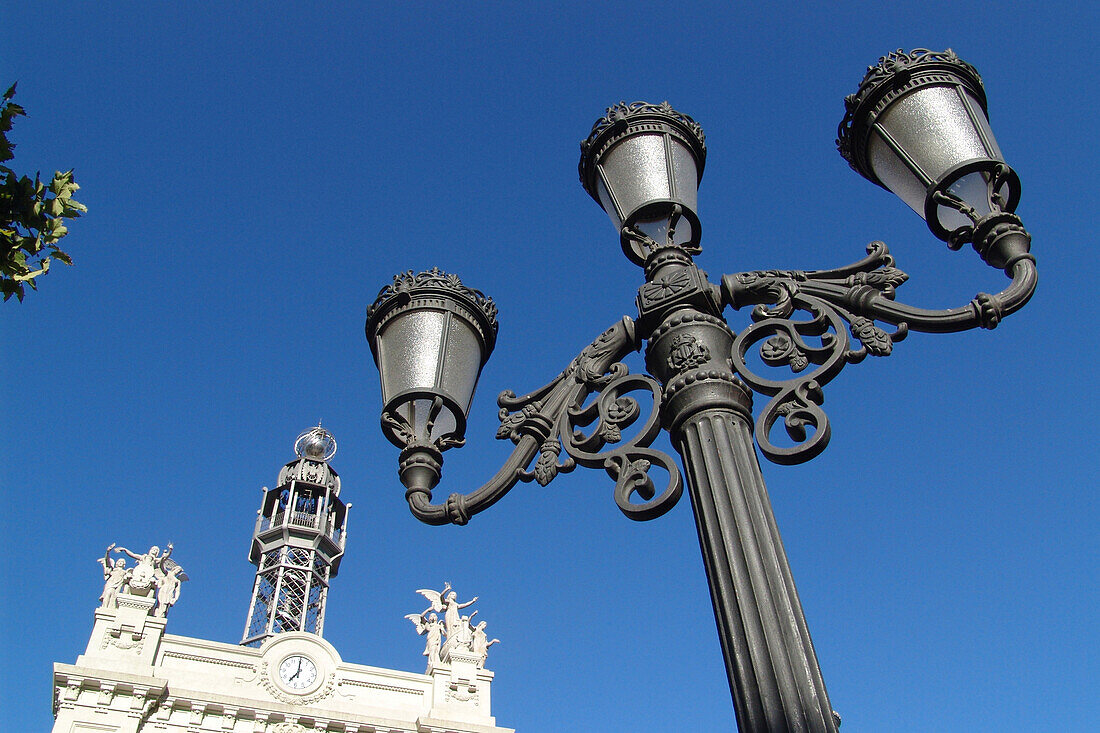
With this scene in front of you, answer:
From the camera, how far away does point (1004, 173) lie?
3854 millimetres

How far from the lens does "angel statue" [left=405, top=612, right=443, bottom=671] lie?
27688 mm

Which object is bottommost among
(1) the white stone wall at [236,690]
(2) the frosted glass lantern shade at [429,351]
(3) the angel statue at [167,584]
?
(2) the frosted glass lantern shade at [429,351]

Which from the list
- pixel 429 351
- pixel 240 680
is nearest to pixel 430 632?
pixel 240 680

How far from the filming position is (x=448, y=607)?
2883 cm

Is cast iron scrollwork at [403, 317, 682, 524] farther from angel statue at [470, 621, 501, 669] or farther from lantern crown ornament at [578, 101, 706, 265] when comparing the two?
angel statue at [470, 621, 501, 669]

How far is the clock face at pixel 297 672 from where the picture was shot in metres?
25.7

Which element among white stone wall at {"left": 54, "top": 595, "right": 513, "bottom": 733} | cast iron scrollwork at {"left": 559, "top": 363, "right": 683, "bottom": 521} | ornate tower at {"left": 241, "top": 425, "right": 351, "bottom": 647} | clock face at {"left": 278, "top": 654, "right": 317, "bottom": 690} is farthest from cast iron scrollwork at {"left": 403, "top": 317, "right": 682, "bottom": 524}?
ornate tower at {"left": 241, "top": 425, "right": 351, "bottom": 647}

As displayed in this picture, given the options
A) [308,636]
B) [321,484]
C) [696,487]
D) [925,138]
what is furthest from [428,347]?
[321,484]

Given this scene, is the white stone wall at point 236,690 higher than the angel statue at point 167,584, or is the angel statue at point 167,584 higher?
the angel statue at point 167,584

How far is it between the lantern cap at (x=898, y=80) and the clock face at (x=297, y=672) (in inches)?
995

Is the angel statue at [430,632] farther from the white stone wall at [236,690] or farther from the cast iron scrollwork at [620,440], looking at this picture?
the cast iron scrollwork at [620,440]

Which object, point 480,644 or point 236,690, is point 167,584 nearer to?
point 236,690

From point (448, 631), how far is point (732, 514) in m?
26.7

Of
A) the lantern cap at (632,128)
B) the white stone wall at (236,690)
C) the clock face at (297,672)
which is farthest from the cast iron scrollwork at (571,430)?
the clock face at (297,672)
